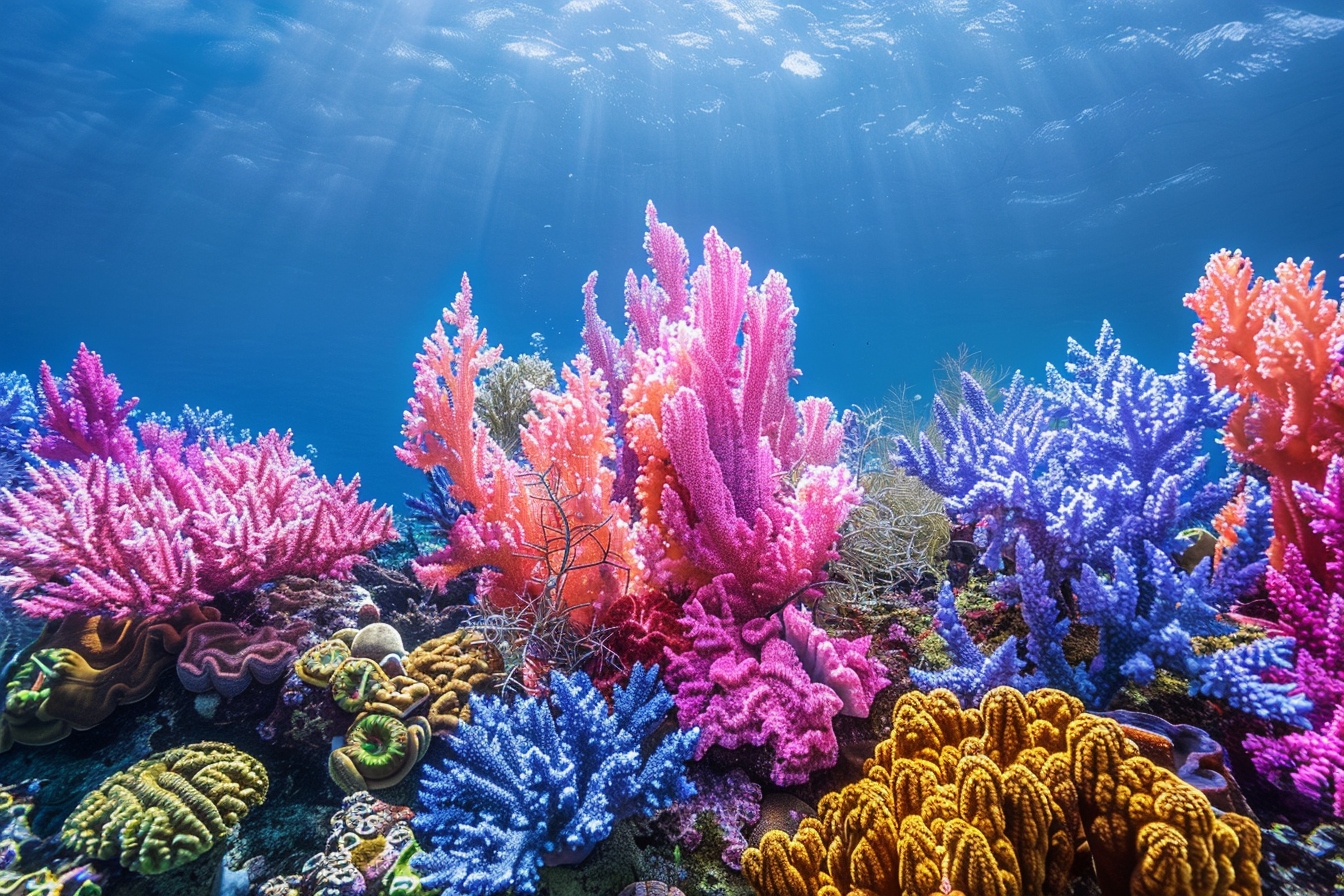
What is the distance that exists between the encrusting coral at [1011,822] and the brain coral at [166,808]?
1904 millimetres

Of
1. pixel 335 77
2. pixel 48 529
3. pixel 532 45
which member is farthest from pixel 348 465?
pixel 48 529

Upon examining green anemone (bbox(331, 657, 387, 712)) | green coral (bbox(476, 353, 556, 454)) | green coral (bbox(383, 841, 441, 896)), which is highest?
green coral (bbox(476, 353, 556, 454))

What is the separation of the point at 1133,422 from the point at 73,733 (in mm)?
4718

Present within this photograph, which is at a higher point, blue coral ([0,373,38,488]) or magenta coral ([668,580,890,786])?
blue coral ([0,373,38,488])

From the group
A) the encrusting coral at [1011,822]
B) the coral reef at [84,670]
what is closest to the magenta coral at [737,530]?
the encrusting coral at [1011,822]

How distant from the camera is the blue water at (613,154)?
22.2m

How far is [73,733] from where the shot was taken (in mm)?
2387

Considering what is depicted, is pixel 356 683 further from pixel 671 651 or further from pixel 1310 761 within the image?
pixel 1310 761

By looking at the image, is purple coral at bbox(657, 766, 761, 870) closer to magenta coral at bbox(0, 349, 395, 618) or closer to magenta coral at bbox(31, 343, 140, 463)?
magenta coral at bbox(0, 349, 395, 618)

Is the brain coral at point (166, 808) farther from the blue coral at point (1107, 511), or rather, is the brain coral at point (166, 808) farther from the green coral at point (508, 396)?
the green coral at point (508, 396)

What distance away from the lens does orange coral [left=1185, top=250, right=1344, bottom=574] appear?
2090 millimetres

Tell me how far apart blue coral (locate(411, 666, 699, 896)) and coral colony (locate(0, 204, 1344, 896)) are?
0.01 meters

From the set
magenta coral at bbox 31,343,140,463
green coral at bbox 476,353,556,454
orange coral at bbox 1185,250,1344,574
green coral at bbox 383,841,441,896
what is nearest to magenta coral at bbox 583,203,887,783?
green coral at bbox 383,841,441,896

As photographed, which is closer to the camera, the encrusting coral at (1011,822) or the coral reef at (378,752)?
the encrusting coral at (1011,822)
